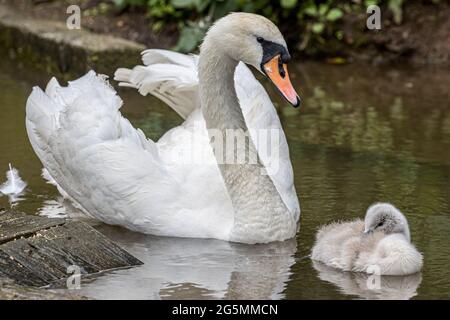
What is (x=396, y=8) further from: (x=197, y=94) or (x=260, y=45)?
(x=260, y=45)

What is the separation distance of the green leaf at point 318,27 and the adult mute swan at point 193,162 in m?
5.05

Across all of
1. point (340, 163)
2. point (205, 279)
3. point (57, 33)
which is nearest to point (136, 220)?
point (205, 279)

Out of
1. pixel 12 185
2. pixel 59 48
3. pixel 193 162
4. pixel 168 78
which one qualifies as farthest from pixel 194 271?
pixel 59 48

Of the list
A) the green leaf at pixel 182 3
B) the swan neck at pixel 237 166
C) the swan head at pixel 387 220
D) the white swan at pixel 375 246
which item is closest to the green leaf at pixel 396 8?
the green leaf at pixel 182 3

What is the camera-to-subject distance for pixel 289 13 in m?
13.4

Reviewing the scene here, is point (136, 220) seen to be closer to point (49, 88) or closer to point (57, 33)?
point (49, 88)

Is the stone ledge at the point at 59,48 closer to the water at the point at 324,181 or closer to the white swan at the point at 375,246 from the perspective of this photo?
the water at the point at 324,181

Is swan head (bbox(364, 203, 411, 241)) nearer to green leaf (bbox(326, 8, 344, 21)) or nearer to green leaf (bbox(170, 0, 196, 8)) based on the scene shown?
green leaf (bbox(326, 8, 344, 21))

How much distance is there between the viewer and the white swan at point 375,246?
264 inches

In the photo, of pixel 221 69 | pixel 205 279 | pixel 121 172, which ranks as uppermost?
pixel 221 69

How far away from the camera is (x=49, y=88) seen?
8414mm

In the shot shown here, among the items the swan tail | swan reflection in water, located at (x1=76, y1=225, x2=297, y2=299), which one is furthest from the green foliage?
swan reflection in water, located at (x1=76, y1=225, x2=297, y2=299)

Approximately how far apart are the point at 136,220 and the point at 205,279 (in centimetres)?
95

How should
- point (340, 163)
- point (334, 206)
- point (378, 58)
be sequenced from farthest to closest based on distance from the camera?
1. point (378, 58)
2. point (340, 163)
3. point (334, 206)
